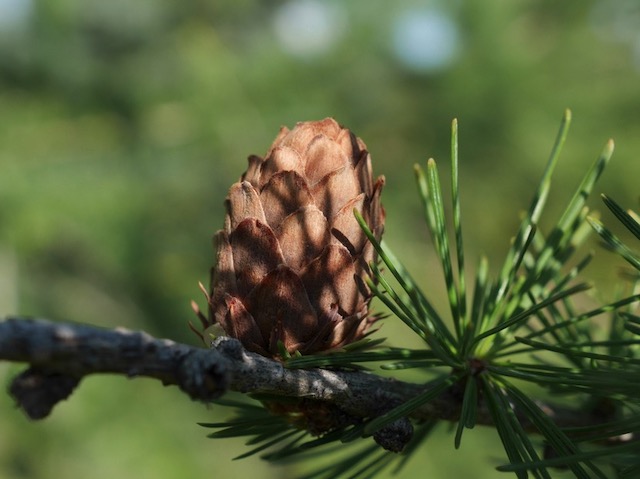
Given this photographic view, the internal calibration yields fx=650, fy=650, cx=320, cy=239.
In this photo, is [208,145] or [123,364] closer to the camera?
[123,364]

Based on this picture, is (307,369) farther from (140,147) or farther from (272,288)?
(140,147)

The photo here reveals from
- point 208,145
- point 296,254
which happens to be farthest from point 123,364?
point 208,145

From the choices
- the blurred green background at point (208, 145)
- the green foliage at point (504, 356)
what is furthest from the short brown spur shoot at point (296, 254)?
the blurred green background at point (208, 145)

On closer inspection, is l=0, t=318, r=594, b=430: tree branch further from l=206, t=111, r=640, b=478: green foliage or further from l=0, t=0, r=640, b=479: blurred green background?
l=0, t=0, r=640, b=479: blurred green background

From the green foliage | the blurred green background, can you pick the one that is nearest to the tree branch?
the green foliage

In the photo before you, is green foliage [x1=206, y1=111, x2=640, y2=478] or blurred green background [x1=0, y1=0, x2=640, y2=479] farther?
blurred green background [x1=0, y1=0, x2=640, y2=479]

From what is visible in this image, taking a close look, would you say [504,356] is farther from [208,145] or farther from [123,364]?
[208,145]

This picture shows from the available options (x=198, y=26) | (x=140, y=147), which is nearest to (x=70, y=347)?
(x=140, y=147)
